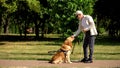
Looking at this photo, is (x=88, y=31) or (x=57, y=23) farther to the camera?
(x=57, y=23)

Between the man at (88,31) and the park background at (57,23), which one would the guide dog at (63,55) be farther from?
the park background at (57,23)

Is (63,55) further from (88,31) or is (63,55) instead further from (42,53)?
(42,53)

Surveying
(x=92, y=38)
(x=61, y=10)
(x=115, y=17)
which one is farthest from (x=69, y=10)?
(x=115, y=17)

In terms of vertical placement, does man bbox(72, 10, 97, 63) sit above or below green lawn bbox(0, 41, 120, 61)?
above

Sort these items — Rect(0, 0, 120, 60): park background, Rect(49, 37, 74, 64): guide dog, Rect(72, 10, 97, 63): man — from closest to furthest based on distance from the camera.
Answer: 1. Rect(49, 37, 74, 64): guide dog
2. Rect(72, 10, 97, 63): man
3. Rect(0, 0, 120, 60): park background

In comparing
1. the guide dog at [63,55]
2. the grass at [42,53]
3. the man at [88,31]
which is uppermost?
the man at [88,31]

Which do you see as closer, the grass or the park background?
the grass

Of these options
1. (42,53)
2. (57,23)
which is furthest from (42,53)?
(57,23)

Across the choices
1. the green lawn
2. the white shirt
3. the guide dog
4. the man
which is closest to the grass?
the green lawn

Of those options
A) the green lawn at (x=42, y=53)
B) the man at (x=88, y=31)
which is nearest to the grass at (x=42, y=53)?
the green lawn at (x=42, y=53)

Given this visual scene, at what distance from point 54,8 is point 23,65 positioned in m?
12.2

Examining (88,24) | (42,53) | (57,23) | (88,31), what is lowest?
(42,53)

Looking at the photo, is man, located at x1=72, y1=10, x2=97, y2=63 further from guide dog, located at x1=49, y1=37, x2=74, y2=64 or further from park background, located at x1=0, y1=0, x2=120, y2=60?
park background, located at x1=0, y1=0, x2=120, y2=60

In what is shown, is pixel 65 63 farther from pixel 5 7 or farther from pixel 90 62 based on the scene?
pixel 5 7
